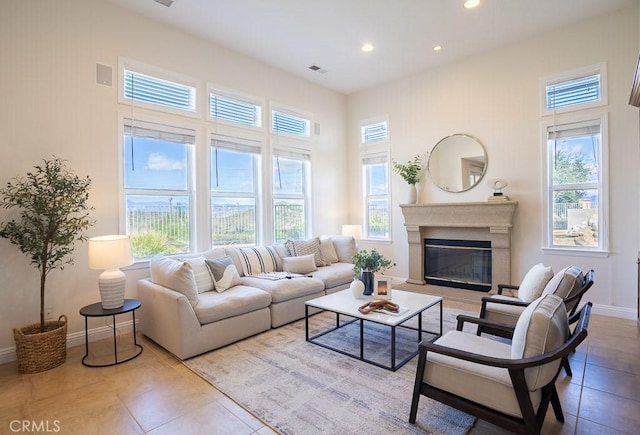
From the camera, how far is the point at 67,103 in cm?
331

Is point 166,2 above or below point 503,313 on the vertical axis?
above

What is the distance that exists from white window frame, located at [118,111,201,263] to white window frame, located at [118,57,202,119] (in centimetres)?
12

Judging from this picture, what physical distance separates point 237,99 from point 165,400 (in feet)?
12.7

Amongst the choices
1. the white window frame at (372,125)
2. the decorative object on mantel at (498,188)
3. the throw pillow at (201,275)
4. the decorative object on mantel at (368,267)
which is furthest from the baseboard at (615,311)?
the throw pillow at (201,275)

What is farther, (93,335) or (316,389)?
(93,335)

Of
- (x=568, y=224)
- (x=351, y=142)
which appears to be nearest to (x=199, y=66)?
(x=351, y=142)

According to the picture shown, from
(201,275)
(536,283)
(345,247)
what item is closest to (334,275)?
(345,247)

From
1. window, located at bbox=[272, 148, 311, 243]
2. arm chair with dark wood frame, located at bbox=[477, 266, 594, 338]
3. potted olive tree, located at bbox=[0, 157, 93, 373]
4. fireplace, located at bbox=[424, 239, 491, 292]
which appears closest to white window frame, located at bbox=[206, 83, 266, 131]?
window, located at bbox=[272, 148, 311, 243]

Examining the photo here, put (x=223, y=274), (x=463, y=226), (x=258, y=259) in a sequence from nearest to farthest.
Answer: (x=223, y=274), (x=258, y=259), (x=463, y=226)

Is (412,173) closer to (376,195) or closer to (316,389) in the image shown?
(376,195)

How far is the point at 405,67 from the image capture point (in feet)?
17.6

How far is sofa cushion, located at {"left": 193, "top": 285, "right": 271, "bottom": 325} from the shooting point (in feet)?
10.2

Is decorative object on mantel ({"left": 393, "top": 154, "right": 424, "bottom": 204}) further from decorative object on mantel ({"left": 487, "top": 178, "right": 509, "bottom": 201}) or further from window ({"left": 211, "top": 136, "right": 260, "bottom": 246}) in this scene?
window ({"left": 211, "top": 136, "right": 260, "bottom": 246})

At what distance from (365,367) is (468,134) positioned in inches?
157
